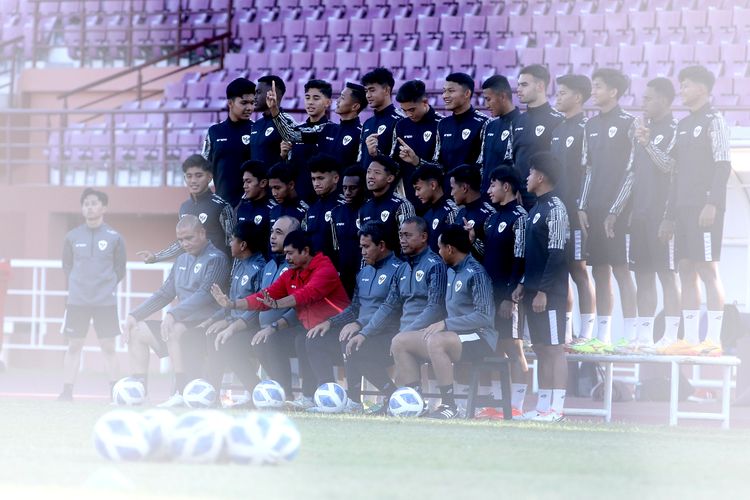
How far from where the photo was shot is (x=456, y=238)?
855 centimetres

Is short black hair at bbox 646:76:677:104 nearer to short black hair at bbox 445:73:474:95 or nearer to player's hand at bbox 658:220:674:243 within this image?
player's hand at bbox 658:220:674:243

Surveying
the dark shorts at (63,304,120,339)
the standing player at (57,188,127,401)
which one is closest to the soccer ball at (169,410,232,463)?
the standing player at (57,188,127,401)

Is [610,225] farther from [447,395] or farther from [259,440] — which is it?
[259,440]

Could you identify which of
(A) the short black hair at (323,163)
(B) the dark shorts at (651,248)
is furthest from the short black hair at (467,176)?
(B) the dark shorts at (651,248)

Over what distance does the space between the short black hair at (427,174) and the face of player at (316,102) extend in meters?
1.11

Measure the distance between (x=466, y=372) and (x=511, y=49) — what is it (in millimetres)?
9808

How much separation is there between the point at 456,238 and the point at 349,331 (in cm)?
107

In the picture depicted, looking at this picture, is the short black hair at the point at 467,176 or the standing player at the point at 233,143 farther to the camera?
the standing player at the point at 233,143

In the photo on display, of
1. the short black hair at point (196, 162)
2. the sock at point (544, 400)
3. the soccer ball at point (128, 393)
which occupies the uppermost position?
the short black hair at point (196, 162)

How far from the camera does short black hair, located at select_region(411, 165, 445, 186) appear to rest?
9000 millimetres

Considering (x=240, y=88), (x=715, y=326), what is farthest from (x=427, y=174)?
(x=715, y=326)

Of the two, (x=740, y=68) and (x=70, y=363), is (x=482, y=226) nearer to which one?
(x=70, y=363)

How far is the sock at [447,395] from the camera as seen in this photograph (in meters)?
8.51

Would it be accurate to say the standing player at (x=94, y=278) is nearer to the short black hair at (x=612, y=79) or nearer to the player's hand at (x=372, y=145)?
the player's hand at (x=372, y=145)
